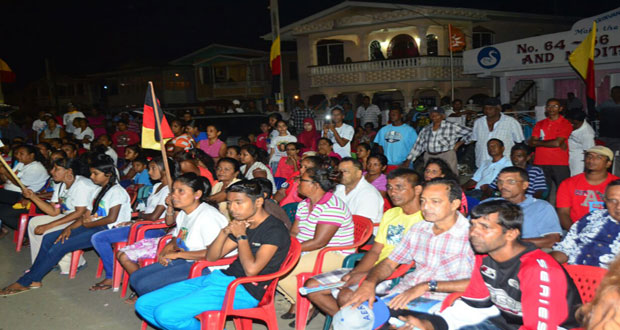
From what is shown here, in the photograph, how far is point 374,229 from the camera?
16.9 feet

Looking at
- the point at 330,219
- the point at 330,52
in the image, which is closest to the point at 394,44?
the point at 330,52

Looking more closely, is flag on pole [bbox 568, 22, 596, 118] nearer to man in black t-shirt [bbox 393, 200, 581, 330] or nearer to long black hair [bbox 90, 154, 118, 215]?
man in black t-shirt [bbox 393, 200, 581, 330]

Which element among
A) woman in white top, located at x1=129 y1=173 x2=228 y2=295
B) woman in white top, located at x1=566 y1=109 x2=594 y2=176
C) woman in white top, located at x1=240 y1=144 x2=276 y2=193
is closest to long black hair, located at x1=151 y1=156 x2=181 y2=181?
woman in white top, located at x1=240 y1=144 x2=276 y2=193

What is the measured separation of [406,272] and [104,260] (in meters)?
3.32

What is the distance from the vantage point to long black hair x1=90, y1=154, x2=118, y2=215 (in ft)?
19.0

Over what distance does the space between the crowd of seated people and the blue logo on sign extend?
29.6 feet

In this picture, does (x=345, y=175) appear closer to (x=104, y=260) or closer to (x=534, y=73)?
(x=104, y=260)

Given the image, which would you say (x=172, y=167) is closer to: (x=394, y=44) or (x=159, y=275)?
(x=159, y=275)

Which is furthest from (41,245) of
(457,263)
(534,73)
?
(534,73)

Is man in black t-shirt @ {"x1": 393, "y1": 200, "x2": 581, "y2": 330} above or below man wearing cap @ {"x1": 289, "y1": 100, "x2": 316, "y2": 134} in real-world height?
below

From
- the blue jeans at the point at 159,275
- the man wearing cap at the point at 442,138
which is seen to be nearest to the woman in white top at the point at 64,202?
the blue jeans at the point at 159,275

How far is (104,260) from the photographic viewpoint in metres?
5.62

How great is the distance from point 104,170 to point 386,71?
18.5 m

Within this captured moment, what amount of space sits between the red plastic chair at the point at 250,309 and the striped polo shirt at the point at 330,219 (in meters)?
0.38
